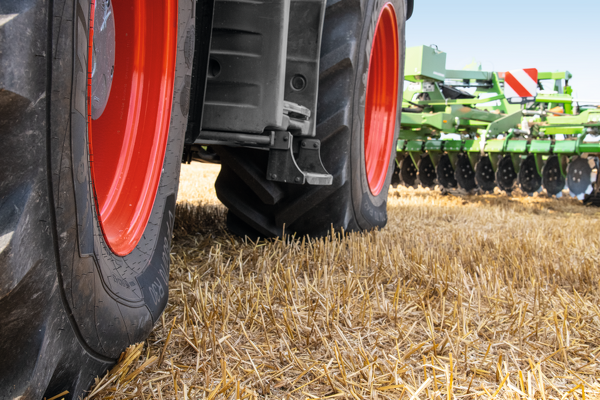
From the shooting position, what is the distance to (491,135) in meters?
6.09

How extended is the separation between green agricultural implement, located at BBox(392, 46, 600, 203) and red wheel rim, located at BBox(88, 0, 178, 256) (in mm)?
4765

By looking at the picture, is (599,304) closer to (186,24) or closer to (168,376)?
(168,376)

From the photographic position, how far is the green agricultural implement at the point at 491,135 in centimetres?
563

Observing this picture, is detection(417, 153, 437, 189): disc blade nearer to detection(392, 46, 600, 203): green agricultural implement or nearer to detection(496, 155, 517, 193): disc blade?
detection(392, 46, 600, 203): green agricultural implement

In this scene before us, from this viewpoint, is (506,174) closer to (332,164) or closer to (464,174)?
(464,174)

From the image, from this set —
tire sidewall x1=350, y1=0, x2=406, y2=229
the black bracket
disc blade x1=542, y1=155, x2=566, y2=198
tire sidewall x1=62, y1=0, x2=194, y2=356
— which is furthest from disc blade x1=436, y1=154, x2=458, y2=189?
tire sidewall x1=62, y1=0, x2=194, y2=356

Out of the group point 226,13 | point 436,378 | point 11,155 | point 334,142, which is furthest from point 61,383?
point 334,142

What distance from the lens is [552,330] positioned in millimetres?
1322

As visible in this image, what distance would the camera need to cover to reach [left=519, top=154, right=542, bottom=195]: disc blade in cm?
591

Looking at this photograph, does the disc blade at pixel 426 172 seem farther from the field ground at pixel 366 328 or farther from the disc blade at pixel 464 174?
the field ground at pixel 366 328

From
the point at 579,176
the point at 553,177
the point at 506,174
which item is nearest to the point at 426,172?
the point at 506,174

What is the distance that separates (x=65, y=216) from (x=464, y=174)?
6017 millimetres

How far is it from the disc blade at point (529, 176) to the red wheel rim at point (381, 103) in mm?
3689

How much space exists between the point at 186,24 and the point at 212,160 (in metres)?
1.39
